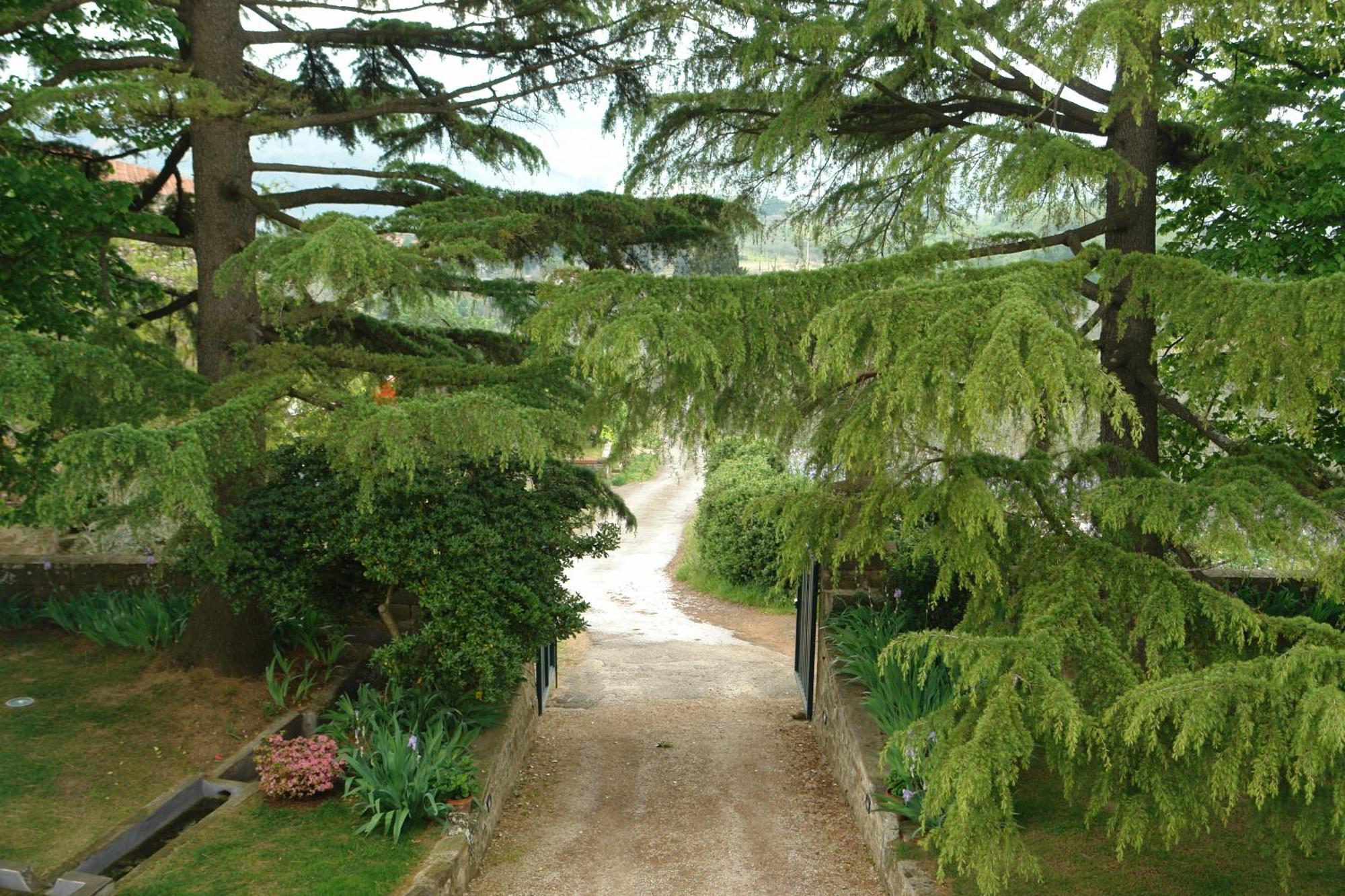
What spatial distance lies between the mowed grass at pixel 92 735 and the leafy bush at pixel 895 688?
5.14 meters

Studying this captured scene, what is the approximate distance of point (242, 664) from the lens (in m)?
8.89

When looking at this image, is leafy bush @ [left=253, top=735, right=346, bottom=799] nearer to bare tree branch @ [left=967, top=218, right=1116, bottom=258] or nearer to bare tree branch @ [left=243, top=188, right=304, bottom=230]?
bare tree branch @ [left=243, top=188, right=304, bottom=230]

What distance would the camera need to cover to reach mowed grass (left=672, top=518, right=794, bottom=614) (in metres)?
17.5

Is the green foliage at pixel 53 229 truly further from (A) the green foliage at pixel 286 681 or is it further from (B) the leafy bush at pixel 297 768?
(B) the leafy bush at pixel 297 768

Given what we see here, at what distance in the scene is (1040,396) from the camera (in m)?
4.84

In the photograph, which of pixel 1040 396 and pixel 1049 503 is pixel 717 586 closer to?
pixel 1049 503

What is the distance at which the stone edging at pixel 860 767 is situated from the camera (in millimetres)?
6090

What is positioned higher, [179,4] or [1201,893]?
[179,4]

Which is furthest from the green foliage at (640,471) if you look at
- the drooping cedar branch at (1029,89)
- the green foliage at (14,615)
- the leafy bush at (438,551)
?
the drooping cedar branch at (1029,89)

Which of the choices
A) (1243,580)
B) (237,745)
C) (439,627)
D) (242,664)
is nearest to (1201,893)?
(439,627)

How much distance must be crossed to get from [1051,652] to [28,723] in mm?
7924

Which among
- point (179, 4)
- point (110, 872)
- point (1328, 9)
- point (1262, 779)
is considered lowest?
point (110, 872)

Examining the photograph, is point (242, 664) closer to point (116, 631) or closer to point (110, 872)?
point (116, 631)

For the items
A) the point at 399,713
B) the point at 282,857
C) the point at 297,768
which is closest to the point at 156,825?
the point at 297,768
